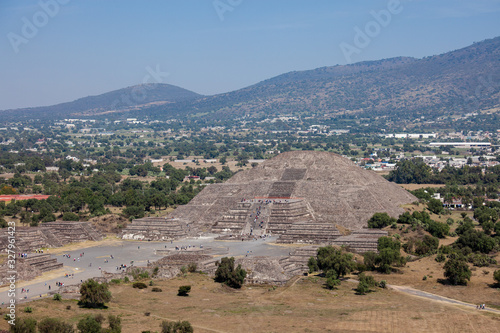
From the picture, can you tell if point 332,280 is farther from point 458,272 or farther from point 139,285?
point 139,285

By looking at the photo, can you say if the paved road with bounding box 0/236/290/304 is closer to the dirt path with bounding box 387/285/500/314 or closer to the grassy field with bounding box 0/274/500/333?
the grassy field with bounding box 0/274/500/333

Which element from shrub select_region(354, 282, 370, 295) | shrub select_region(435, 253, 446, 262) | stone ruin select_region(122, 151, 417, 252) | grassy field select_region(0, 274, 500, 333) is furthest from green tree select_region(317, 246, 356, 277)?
shrub select_region(435, 253, 446, 262)

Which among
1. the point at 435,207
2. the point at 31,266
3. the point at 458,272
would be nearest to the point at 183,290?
the point at 31,266

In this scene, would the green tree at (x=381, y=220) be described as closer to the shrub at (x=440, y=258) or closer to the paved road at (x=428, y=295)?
the shrub at (x=440, y=258)

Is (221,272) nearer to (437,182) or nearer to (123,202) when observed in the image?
(123,202)

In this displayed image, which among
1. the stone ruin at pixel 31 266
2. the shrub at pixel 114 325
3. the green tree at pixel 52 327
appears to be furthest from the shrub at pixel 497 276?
the stone ruin at pixel 31 266
